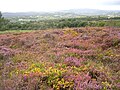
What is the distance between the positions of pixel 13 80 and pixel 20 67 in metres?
2.09

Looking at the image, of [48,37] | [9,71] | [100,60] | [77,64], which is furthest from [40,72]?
[48,37]

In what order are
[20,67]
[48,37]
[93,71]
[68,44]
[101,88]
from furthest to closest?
[48,37] < [68,44] < [20,67] < [93,71] < [101,88]

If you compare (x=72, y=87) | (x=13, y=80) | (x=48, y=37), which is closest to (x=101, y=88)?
(x=72, y=87)

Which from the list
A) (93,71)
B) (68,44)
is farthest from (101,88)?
(68,44)

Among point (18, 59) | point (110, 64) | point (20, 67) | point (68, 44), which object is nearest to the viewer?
point (20, 67)

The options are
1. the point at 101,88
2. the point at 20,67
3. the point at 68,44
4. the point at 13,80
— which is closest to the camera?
the point at 101,88

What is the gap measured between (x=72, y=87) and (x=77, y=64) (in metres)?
2.91

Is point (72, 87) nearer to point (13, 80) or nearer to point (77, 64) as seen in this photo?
point (13, 80)

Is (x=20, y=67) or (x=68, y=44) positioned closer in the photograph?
(x=20, y=67)

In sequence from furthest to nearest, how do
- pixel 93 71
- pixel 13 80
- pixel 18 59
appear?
pixel 18 59 → pixel 93 71 → pixel 13 80

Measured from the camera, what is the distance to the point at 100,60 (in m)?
11.7

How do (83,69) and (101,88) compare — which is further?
(83,69)

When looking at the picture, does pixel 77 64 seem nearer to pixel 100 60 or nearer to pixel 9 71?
pixel 100 60

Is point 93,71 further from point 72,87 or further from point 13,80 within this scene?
point 13,80
